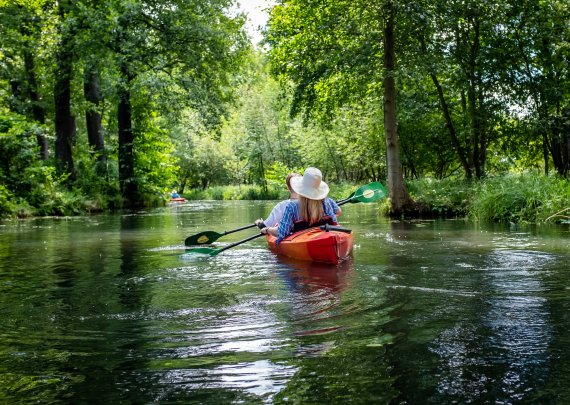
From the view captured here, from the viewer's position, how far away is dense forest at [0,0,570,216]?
16.0m

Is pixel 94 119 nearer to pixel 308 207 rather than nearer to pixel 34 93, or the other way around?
pixel 34 93

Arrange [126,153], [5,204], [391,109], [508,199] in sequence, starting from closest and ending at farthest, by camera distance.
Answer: [508,199] < [391,109] < [5,204] < [126,153]

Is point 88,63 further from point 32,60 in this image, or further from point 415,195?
point 415,195

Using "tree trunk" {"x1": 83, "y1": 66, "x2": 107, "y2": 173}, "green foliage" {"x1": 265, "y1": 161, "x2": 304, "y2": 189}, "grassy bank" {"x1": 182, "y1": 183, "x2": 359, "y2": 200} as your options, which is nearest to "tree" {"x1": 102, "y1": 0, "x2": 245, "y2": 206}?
"tree trunk" {"x1": 83, "y1": 66, "x2": 107, "y2": 173}

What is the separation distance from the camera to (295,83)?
64.3ft

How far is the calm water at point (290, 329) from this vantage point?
315 centimetres

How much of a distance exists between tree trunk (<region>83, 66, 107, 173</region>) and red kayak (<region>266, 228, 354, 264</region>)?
16.7 m

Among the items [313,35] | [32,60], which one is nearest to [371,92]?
[313,35]

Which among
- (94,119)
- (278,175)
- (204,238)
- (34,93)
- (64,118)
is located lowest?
(204,238)

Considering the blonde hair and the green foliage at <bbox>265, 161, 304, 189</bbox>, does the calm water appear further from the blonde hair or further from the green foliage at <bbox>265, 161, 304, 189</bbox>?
the green foliage at <bbox>265, 161, 304, 189</bbox>

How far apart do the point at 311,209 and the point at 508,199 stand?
26.8 ft

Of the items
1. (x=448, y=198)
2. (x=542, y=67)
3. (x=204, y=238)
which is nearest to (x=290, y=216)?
(x=204, y=238)

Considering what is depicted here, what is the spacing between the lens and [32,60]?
2386 cm

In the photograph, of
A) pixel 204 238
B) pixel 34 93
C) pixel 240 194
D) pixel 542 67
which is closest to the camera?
pixel 204 238
